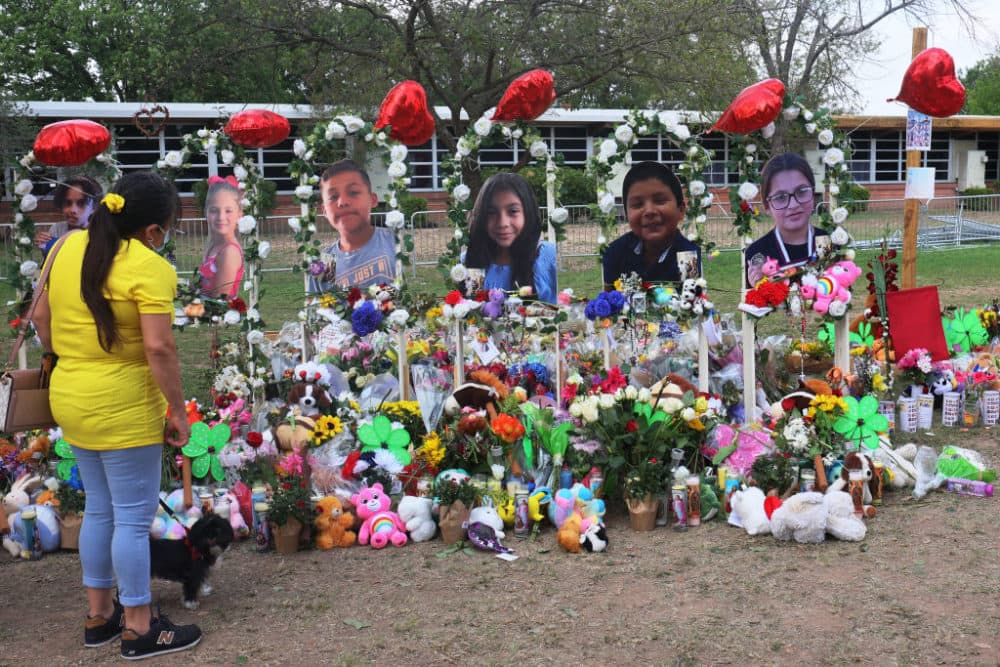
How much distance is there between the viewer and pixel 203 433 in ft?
17.7

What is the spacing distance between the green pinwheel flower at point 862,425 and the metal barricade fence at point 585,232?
10682 millimetres

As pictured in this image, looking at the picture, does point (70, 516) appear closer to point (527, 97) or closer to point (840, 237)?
point (527, 97)

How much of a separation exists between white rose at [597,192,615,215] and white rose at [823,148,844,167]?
5.22 feet

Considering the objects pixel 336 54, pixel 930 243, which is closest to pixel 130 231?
pixel 336 54

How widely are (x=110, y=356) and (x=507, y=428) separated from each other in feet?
7.95

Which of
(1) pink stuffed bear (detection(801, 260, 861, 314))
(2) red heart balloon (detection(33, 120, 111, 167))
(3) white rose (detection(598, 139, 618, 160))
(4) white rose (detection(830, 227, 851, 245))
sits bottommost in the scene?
(1) pink stuffed bear (detection(801, 260, 861, 314))

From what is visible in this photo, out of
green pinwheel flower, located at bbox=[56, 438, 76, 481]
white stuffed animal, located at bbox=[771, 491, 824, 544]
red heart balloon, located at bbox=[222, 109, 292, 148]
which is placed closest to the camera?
white stuffed animal, located at bbox=[771, 491, 824, 544]

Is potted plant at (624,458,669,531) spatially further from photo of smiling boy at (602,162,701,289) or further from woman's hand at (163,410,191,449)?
woman's hand at (163,410,191,449)

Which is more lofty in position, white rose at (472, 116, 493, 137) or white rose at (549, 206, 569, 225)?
white rose at (472, 116, 493, 137)

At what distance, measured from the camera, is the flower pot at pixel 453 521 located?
502 cm

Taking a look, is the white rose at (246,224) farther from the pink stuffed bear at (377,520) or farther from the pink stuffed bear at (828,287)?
the pink stuffed bear at (828,287)

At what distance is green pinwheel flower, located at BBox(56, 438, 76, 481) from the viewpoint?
5.33 m

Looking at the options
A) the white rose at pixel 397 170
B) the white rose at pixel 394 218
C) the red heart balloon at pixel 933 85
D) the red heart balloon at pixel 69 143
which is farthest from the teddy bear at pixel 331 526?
the red heart balloon at pixel 933 85

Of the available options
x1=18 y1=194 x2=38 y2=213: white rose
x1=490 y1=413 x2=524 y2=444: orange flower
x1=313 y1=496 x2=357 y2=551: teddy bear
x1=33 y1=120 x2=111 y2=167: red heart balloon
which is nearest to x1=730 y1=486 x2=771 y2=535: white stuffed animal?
x1=490 y1=413 x2=524 y2=444: orange flower
